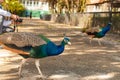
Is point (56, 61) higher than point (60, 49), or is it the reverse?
point (60, 49)

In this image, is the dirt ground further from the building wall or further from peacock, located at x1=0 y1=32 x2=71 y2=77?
the building wall

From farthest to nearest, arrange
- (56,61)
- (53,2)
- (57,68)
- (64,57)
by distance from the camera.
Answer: (53,2) < (64,57) < (56,61) < (57,68)

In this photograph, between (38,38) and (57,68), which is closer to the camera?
(38,38)

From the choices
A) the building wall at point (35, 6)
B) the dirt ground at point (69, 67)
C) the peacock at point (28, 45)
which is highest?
the peacock at point (28, 45)

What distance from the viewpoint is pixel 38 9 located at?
4429 inches

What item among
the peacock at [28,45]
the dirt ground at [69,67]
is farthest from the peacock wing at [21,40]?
the dirt ground at [69,67]

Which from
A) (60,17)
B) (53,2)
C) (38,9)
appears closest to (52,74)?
(60,17)

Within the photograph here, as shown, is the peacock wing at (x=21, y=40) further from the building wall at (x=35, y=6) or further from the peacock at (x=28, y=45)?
the building wall at (x=35, y=6)

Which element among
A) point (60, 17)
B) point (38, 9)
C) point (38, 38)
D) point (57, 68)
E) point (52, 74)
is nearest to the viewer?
point (38, 38)

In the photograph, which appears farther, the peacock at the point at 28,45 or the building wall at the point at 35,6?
the building wall at the point at 35,6

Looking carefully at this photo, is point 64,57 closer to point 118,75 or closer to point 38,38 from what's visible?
point 118,75

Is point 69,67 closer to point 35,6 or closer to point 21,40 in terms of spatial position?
point 21,40

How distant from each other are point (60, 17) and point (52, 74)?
49376mm

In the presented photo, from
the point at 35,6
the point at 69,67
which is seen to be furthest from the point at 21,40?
the point at 35,6
